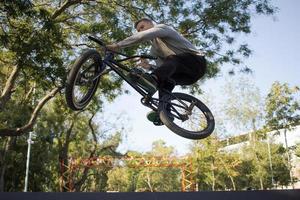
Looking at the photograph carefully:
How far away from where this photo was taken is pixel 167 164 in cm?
2653

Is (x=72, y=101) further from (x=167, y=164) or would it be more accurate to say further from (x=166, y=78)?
(x=167, y=164)

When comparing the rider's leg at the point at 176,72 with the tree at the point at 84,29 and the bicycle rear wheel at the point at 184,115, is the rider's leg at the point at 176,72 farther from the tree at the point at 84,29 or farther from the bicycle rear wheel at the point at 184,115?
the tree at the point at 84,29

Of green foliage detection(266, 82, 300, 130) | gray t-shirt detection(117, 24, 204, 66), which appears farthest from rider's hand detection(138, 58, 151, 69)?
green foliage detection(266, 82, 300, 130)

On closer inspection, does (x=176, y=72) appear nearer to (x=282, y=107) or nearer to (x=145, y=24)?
(x=145, y=24)

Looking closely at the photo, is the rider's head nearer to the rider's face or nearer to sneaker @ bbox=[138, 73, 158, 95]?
the rider's face

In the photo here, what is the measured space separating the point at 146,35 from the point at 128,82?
70cm

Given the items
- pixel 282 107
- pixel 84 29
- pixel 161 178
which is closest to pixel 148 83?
pixel 84 29

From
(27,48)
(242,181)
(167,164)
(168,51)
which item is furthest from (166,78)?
(242,181)

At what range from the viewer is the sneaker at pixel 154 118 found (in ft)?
16.5

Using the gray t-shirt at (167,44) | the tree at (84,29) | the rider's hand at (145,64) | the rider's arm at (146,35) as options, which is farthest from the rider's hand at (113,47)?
the tree at (84,29)

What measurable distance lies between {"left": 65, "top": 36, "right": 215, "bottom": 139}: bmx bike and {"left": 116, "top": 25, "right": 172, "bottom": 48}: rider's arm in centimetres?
17

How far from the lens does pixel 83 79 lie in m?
4.54

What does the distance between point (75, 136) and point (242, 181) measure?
61.0 feet

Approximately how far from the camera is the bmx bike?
14.3ft
